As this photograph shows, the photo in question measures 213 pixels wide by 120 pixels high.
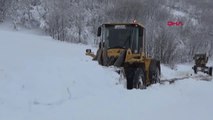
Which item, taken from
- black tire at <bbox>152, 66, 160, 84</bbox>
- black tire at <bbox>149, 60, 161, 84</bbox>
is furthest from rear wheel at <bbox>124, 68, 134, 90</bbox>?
black tire at <bbox>152, 66, 160, 84</bbox>

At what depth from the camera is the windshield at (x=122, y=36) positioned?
1950cm

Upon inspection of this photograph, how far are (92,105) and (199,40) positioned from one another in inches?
3489

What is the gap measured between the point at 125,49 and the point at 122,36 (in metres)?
0.77

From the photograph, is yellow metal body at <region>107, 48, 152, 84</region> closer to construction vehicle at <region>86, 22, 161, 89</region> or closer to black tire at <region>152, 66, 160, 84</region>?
construction vehicle at <region>86, 22, 161, 89</region>

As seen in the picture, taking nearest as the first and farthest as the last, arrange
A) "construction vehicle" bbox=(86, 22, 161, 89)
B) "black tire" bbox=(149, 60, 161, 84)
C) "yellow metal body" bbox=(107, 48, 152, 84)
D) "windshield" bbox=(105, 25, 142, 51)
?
"construction vehicle" bbox=(86, 22, 161, 89) < "yellow metal body" bbox=(107, 48, 152, 84) < "windshield" bbox=(105, 25, 142, 51) < "black tire" bbox=(149, 60, 161, 84)

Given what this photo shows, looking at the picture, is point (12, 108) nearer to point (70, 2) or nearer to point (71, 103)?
point (71, 103)

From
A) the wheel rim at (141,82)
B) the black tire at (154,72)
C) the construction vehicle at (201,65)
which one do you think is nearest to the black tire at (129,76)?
the wheel rim at (141,82)

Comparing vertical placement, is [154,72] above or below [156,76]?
Answer: above

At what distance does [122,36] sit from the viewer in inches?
773

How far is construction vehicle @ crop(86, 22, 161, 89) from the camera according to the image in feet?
61.2

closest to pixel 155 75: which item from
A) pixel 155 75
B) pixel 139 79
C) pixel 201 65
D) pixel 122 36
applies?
pixel 155 75

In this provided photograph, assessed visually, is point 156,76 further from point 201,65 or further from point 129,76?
point 201,65

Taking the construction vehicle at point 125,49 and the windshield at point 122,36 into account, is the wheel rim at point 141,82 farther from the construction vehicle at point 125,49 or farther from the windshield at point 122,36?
the windshield at point 122,36

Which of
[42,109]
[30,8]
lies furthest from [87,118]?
[30,8]
